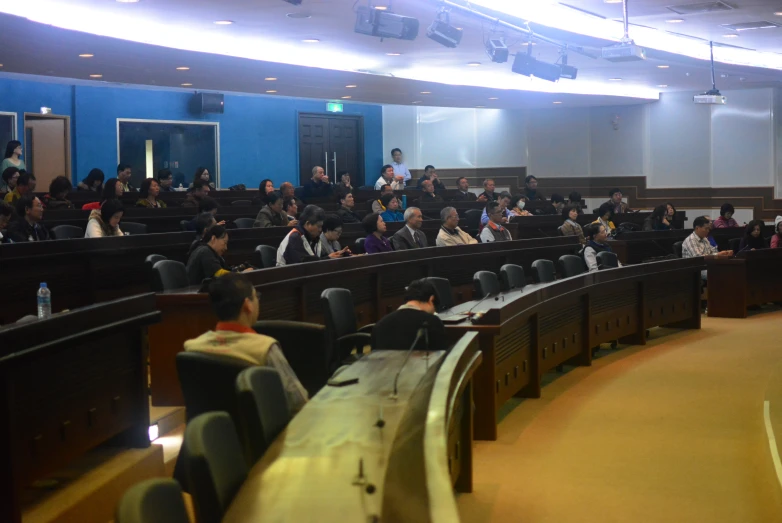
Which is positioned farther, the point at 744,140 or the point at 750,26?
the point at 744,140

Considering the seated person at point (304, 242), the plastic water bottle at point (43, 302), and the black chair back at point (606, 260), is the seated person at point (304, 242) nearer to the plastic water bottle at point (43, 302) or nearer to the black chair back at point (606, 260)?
the plastic water bottle at point (43, 302)

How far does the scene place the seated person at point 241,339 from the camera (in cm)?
335

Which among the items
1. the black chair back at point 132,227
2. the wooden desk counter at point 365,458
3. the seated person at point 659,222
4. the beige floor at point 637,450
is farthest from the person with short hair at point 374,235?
the seated person at point 659,222

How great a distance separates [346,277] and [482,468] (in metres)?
2.74

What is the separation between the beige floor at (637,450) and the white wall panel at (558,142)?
10057 millimetres

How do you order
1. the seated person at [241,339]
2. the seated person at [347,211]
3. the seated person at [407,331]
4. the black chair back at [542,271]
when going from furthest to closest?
the seated person at [347,211] < the black chair back at [542,271] < the seated person at [407,331] < the seated person at [241,339]

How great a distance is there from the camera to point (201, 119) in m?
15.0

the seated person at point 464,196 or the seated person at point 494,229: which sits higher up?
the seated person at point 464,196

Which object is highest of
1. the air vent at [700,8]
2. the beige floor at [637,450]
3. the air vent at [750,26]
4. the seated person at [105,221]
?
the air vent at [750,26]

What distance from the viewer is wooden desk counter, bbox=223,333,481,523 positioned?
2.03 m

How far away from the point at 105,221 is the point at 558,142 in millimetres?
11590

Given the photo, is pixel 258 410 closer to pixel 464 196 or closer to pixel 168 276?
pixel 168 276

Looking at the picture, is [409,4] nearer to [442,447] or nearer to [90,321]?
[90,321]

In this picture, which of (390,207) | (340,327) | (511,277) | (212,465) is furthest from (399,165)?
(212,465)
